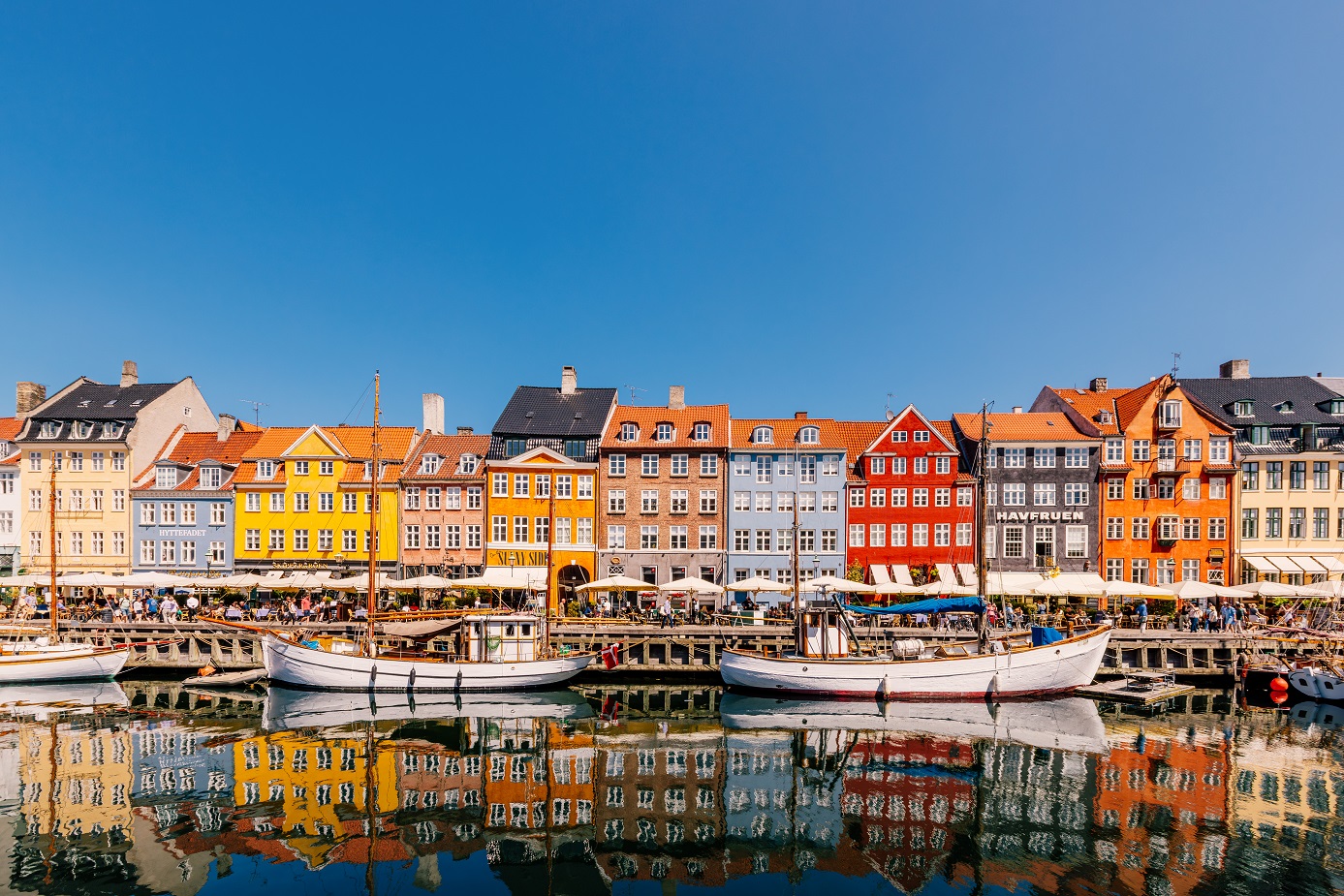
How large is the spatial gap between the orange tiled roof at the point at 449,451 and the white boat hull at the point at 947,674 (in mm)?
26197

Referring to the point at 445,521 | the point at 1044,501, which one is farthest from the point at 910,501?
the point at 445,521

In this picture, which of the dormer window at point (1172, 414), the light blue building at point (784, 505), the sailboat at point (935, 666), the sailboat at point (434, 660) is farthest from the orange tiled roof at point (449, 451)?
the dormer window at point (1172, 414)

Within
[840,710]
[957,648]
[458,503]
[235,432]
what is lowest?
[840,710]

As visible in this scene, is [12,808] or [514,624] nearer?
[12,808]

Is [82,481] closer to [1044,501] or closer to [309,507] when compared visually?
[309,507]

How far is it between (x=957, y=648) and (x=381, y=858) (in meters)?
25.8

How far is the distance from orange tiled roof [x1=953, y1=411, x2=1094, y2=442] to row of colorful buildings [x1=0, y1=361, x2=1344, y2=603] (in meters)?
0.19

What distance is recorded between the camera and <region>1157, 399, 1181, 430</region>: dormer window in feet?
159

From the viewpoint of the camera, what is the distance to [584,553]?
50219 millimetres

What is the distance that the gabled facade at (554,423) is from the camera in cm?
5097

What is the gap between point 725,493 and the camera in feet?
166

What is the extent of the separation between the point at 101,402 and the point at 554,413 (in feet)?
110

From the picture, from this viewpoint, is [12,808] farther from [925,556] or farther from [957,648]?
[925,556]

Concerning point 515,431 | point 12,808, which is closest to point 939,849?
point 12,808
